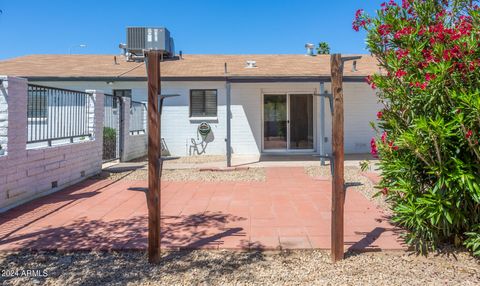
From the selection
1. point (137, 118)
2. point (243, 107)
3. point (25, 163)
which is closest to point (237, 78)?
point (243, 107)

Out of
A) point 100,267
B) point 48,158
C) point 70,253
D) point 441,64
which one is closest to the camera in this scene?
point 441,64

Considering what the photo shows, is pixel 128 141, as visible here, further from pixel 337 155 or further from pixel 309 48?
pixel 309 48

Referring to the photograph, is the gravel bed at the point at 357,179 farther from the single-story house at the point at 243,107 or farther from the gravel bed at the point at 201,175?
the single-story house at the point at 243,107

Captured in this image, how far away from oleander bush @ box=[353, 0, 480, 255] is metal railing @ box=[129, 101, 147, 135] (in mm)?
9258

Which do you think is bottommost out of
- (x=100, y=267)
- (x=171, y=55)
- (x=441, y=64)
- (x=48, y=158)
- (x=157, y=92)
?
(x=100, y=267)

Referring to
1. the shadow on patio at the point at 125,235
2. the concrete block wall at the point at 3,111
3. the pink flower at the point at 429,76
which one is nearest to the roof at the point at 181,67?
the concrete block wall at the point at 3,111

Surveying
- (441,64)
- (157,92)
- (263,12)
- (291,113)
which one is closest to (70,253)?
(157,92)

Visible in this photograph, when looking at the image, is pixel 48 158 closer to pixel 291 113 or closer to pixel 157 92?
pixel 157 92

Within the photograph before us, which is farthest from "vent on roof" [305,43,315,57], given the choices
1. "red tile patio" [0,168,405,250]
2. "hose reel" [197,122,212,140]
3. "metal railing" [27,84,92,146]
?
"metal railing" [27,84,92,146]

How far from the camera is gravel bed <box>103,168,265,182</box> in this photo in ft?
26.6

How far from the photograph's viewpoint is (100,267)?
3273mm

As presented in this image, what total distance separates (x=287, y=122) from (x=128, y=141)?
5.86 meters

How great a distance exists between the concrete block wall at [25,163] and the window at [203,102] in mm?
5397

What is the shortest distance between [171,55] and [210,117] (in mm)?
4977
